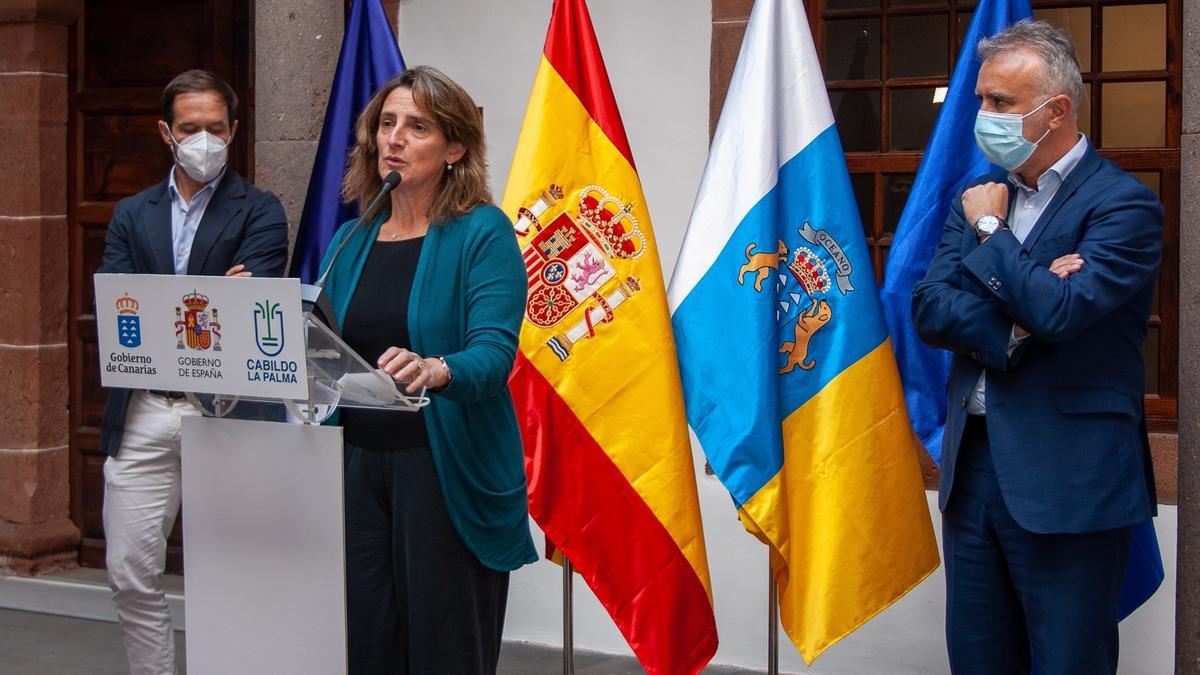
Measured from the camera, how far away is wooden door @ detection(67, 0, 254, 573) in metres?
6.73

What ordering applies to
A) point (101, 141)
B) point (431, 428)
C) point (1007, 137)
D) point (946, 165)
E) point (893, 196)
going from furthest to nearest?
point (101, 141) → point (893, 196) → point (946, 165) → point (1007, 137) → point (431, 428)

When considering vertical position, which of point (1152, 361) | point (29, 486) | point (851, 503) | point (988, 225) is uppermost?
point (988, 225)

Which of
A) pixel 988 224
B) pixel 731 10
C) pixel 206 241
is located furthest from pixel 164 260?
pixel 988 224

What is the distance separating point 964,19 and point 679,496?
2.12 metres

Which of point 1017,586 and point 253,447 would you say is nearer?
point 253,447

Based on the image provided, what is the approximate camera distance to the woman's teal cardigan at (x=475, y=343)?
10.4 ft

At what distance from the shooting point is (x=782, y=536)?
418 centimetres

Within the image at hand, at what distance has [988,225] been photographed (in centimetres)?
342

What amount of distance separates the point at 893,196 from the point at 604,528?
183 cm

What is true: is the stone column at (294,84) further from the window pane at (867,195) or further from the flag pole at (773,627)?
the flag pole at (773,627)

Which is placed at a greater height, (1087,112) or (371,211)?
(1087,112)

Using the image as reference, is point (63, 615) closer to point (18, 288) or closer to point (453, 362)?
point (18, 288)

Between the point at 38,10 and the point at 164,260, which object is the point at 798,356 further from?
the point at 38,10

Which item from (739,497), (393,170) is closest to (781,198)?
(739,497)
